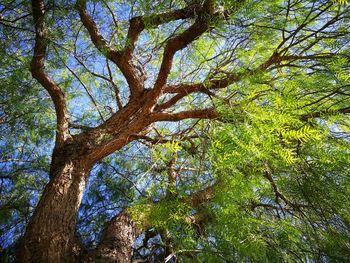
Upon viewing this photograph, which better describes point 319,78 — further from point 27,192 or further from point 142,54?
point 27,192

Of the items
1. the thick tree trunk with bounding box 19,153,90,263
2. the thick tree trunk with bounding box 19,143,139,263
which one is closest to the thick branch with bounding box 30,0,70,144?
the thick tree trunk with bounding box 19,143,139,263

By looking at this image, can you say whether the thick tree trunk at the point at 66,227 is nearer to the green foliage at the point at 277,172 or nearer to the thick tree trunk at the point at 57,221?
the thick tree trunk at the point at 57,221

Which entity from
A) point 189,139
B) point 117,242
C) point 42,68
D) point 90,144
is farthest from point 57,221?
point 42,68

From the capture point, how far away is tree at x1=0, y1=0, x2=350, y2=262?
1.37 metres

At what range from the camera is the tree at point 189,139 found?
53.9 inches

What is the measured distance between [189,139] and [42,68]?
4.14ft

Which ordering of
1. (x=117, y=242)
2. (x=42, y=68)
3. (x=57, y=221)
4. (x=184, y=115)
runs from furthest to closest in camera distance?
(x=42, y=68), (x=184, y=115), (x=117, y=242), (x=57, y=221)

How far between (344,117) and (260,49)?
27.5 inches

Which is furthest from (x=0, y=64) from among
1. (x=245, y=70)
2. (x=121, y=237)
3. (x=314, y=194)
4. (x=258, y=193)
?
(x=314, y=194)

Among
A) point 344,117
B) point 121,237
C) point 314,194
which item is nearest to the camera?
point 314,194

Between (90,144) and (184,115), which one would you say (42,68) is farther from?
(184,115)

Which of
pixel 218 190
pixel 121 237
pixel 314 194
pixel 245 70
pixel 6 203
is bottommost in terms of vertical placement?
pixel 314 194

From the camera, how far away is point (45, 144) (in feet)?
9.34

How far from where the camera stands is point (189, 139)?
2244mm
